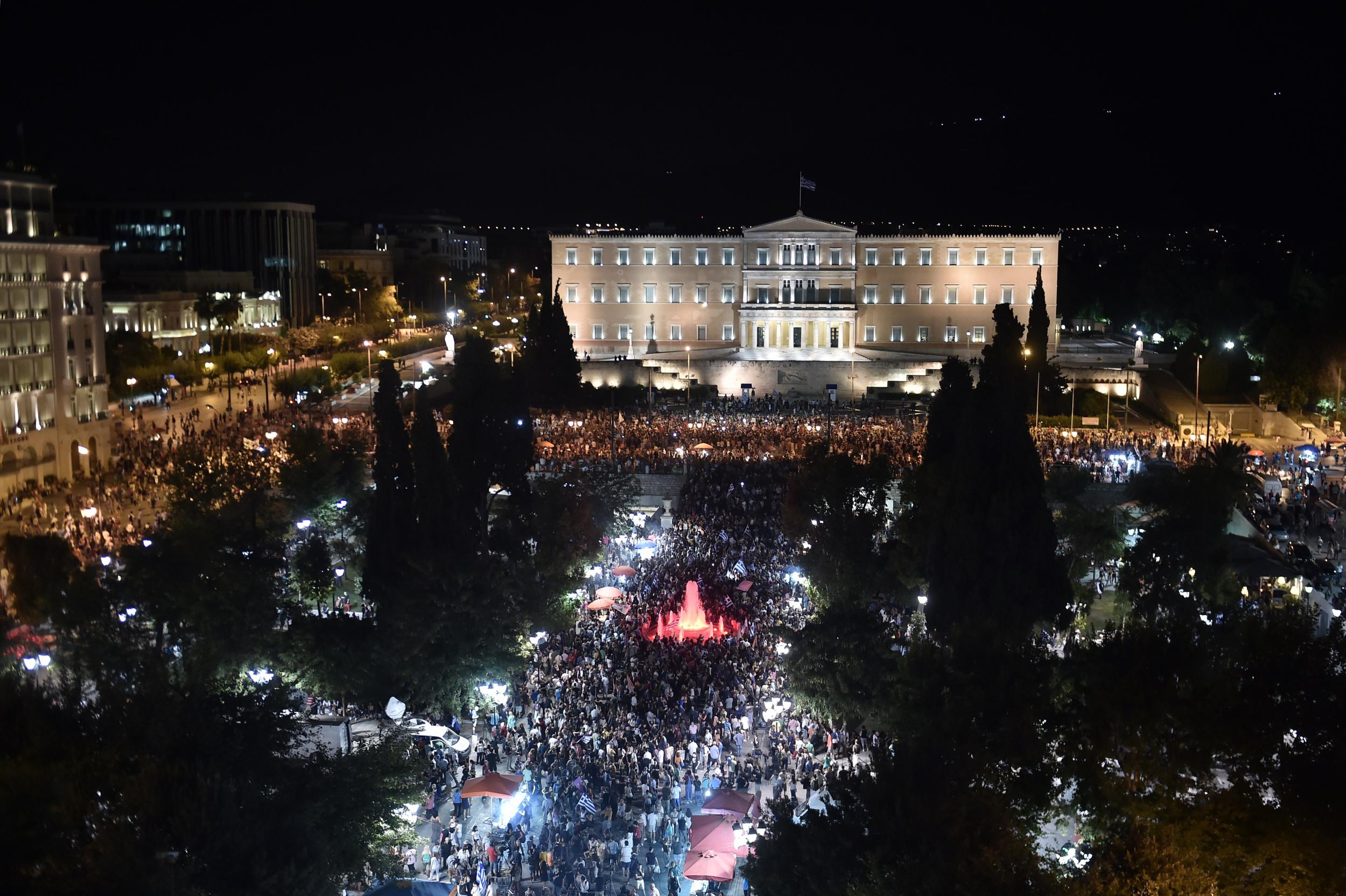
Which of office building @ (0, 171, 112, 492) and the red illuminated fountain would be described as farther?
office building @ (0, 171, 112, 492)

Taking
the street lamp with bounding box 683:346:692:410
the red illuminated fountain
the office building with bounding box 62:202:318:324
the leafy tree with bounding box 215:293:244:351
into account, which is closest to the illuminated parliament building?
the street lamp with bounding box 683:346:692:410

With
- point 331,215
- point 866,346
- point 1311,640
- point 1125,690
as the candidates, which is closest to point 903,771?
point 1125,690

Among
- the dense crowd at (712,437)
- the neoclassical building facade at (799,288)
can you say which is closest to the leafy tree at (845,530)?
the dense crowd at (712,437)

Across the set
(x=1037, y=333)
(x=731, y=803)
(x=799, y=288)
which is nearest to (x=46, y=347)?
(x=731, y=803)

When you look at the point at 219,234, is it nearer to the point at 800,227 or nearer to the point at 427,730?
the point at 800,227

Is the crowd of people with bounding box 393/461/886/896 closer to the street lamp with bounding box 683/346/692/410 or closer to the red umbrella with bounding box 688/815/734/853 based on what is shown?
the red umbrella with bounding box 688/815/734/853

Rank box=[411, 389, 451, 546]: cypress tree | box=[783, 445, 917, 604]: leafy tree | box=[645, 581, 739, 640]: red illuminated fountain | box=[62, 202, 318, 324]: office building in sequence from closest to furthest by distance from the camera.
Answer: box=[411, 389, 451, 546]: cypress tree, box=[645, 581, 739, 640]: red illuminated fountain, box=[783, 445, 917, 604]: leafy tree, box=[62, 202, 318, 324]: office building
